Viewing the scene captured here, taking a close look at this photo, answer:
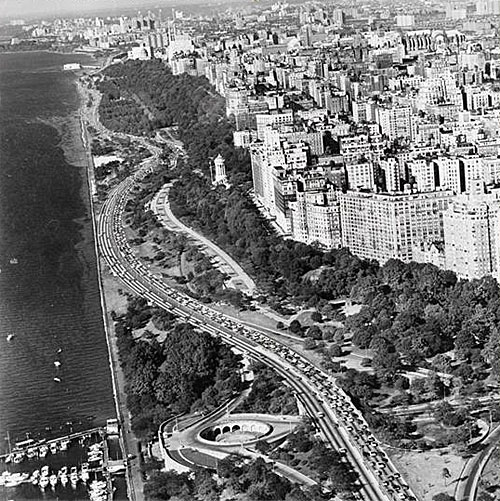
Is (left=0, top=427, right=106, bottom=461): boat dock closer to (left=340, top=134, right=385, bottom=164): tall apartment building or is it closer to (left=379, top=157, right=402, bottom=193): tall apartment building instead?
(left=379, top=157, right=402, bottom=193): tall apartment building

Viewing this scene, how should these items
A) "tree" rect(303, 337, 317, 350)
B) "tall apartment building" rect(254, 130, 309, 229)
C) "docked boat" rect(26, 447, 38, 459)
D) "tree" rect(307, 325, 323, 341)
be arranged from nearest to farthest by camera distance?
1. "docked boat" rect(26, 447, 38, 459)
2. "tree" rect(303, 337, 317, 350)
3. "tree" rect(307, 325, 323, 341)
4. "tall apartment building" rect(254, 130, 309, 229)

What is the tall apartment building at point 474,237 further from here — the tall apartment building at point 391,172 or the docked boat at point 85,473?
the docked boat at point 85,473

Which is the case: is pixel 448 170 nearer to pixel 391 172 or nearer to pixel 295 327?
pixel 391 172

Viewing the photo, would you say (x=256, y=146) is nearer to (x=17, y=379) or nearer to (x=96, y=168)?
(x=96, y=168)

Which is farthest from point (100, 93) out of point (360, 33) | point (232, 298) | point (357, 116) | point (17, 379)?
point (17, 379)

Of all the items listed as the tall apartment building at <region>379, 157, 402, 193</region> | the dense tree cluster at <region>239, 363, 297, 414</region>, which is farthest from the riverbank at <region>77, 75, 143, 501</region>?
the tall apartment building at <region>379, 157, 402, 193</region>

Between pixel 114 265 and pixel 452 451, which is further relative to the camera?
pixel 114 265
